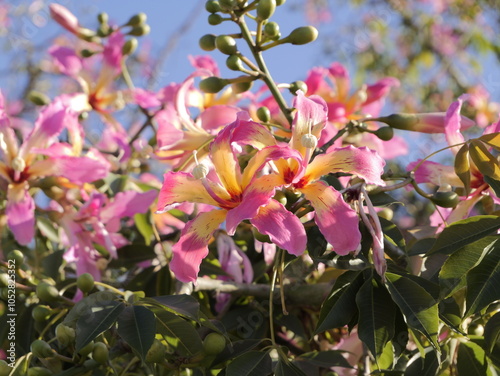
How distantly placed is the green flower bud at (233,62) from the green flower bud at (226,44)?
0.01 meters

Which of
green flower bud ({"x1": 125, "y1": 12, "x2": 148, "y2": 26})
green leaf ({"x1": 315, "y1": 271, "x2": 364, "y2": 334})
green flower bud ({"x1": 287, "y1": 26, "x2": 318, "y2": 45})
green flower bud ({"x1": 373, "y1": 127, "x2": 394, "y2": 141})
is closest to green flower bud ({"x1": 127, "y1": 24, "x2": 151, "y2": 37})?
green flower bud ({"x1": 125, "y1": 12, "x2": 148, "y2": 26})

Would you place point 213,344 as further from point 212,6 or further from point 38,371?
point 212,6

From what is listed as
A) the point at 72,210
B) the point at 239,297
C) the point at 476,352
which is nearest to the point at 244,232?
the point at 239,297

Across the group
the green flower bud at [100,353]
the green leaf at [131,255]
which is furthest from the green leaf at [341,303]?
the green leaf at [131,255]

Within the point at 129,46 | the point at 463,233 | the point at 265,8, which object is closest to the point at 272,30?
the point at 265,8

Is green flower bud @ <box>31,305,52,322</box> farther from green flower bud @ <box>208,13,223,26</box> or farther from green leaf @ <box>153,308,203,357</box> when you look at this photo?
green flower bud @ <box>208,13,223,26</box>

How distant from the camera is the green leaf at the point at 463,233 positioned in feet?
2.96

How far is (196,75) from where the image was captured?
1355mm

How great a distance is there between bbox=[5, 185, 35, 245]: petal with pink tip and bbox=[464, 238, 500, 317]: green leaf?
80 centimetres

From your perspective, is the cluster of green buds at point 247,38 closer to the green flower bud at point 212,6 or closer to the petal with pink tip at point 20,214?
the green flower bud at point 212,6

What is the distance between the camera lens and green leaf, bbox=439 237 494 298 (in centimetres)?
87

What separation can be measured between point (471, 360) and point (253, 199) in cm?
37

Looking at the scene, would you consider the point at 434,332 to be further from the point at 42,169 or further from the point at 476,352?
the point at 42,169

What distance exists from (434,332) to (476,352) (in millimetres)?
176
